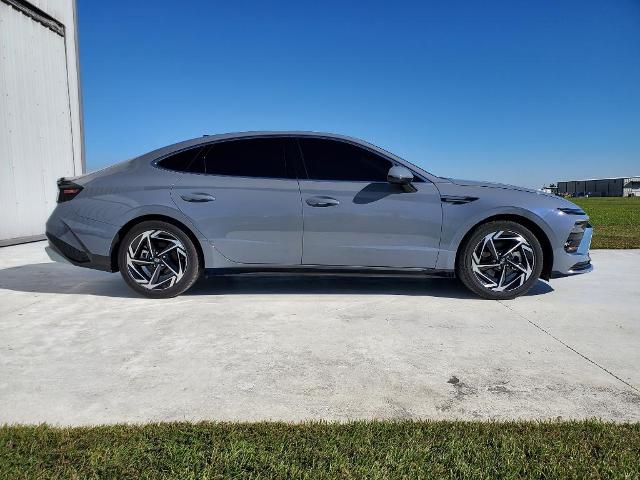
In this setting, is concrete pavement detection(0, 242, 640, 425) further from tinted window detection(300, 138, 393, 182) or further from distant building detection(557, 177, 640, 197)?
distant building detection(557, 177, 640, 197)

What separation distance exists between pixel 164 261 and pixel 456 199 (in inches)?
106

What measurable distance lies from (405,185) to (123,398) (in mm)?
2866

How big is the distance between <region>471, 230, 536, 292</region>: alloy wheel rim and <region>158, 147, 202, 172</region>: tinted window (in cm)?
269

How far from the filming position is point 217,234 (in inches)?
162

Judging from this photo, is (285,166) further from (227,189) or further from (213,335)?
(213,335)

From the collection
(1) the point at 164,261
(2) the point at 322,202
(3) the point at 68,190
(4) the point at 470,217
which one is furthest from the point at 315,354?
(3) the point at 68,190

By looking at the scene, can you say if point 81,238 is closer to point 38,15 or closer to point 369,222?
point 369,222

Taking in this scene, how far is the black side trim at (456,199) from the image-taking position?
4125mm

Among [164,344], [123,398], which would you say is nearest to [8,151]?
[164,344]

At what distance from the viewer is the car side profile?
4098mm

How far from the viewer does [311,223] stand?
4.08 m

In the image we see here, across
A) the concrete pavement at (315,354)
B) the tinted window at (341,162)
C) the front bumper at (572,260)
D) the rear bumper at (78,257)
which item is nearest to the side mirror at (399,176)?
the tinted window at (341,162)

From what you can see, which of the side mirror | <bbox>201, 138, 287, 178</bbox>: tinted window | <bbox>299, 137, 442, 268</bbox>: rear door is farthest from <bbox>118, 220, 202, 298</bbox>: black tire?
the side mirror

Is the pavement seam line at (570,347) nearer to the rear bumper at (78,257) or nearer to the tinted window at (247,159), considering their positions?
the tinted window at (247,159)
